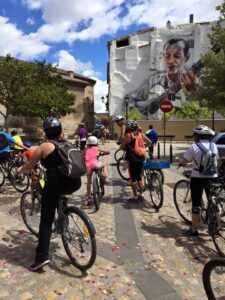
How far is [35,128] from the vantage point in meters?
48.2

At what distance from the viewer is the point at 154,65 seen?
56844 mm

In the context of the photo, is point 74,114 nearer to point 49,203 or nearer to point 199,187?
point 199,187

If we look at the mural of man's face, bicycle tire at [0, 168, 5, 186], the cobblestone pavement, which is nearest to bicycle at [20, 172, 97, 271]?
the cobblestone pavement

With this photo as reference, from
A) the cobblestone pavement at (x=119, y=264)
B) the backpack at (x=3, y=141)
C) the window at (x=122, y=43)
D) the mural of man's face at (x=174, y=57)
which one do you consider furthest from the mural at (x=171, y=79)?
the cobblestone pavement at (x=119, y=264)

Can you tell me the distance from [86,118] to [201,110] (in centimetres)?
1915

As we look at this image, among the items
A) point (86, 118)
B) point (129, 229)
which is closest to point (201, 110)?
point (86, 118)

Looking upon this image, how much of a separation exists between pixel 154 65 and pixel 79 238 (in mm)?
54582

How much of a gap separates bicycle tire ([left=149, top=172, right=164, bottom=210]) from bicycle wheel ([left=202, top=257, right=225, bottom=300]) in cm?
397

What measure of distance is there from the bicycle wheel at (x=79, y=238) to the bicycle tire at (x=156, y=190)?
10.3ft

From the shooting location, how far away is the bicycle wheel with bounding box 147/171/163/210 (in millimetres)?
7516

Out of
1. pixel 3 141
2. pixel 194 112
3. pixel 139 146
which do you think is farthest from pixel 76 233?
pixel 194 112

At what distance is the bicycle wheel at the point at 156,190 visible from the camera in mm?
7516

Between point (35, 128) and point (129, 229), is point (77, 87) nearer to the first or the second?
point (35, 128)

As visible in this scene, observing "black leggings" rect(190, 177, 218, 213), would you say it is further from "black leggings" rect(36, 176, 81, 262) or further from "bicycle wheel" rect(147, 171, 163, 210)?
"black leggings" rect(36, 176, 81, 262)
